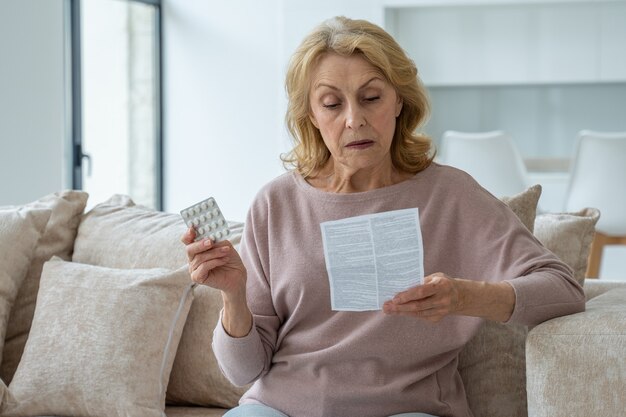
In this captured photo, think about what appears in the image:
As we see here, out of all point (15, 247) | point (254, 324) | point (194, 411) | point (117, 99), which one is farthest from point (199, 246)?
Answer: point (117, 99)

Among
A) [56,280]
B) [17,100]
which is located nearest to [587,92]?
[17,100]

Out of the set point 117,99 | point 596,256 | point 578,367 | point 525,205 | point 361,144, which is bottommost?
point 596,256

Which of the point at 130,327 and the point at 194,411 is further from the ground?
the point at 130,327

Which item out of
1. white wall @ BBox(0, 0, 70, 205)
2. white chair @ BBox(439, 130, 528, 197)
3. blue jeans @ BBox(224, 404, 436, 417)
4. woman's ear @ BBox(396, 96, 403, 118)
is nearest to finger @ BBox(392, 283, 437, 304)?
blue jeans @ BBox(224, 404, 436, 417)

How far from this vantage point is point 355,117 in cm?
186

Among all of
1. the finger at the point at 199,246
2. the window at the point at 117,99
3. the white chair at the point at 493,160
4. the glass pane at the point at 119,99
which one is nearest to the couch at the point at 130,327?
→ the finger at the point at 199,246

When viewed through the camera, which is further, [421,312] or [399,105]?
[399,105]

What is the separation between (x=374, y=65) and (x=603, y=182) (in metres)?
3.50

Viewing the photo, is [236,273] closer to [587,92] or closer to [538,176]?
[538,176]

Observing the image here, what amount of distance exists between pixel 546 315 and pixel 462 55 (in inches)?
201

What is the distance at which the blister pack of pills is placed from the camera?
1711mm

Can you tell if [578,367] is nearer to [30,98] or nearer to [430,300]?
[430,300]

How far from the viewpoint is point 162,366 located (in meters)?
2.15

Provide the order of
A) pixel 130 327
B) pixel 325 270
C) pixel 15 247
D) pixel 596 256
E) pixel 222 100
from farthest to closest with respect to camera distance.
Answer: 1. pixel 222 100
2. pixel 596 256
3. pixel 15 247
4. pixel 130 327
5. pixel 325 270
